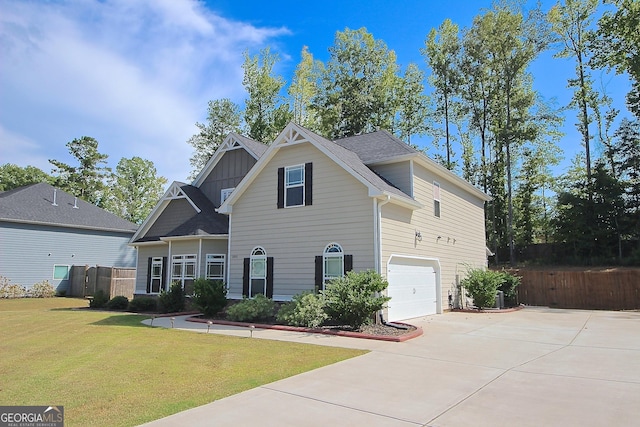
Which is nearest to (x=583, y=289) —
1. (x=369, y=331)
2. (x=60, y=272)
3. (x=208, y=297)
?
(x=369, y=331)

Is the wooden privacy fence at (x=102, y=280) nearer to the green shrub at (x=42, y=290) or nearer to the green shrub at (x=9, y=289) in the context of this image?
the green shrub at (x=42, y=290)

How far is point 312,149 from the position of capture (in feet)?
49.6

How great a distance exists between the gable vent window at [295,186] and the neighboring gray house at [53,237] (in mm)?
19817

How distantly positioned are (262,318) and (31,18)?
10.8 meters

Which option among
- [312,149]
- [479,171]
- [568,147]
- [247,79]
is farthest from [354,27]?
[312,149]

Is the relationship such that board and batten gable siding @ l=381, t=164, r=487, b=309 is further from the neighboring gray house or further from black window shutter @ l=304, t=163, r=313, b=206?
the neighboring gray house

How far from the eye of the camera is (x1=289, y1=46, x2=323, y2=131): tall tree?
3691 cm

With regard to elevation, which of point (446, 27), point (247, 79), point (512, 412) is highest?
point (446, 27)

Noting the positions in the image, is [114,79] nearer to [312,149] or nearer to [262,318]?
[312,149]

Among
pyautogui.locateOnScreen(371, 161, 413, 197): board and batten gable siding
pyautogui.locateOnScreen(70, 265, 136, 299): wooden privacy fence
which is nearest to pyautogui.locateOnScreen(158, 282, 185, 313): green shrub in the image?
pyautogui.locateOnScreen(70, 265, 136, 299): wooden privacy fence

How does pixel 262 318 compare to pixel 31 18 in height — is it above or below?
below

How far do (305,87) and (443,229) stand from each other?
2311cm

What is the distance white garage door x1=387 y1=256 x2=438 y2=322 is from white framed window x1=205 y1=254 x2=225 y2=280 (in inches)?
317

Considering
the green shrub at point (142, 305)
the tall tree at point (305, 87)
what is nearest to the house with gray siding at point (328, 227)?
the green shrub at point (142, 305)
